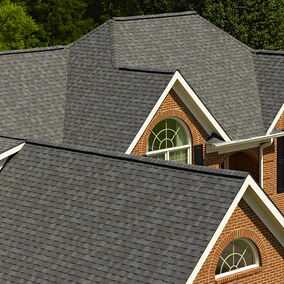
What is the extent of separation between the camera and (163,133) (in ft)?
86.1

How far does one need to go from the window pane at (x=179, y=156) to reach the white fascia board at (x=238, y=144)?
32.7 inches

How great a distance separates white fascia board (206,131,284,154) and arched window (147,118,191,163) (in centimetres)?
88

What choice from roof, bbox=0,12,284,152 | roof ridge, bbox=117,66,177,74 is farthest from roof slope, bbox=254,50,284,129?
roof ridge, bbox=117,66,177,74

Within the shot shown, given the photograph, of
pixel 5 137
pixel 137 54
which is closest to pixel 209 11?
pixel 137 54

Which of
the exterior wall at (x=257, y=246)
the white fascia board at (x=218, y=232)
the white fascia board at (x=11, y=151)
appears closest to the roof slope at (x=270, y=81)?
the white fascia board at (x=11, y=151)

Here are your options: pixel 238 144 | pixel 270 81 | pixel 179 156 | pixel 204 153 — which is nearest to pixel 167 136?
pixel 179 156

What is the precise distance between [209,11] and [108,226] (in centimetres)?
2700

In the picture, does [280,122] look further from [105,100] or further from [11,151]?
[11,151]

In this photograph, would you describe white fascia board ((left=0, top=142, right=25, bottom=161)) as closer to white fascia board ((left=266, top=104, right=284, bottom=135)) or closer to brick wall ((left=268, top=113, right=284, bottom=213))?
white fascia board ((left=266, top=104, right=284, bottom=135))

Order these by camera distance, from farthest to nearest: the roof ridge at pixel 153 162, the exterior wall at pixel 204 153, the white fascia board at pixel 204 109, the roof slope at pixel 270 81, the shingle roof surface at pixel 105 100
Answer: the roof slope at pixel 270 81, the white fascia board at pixel 204 109, the exterior wall at pixel 204 153, the shingle roof surface at pixel 105 100, the roof ridge at pixel 153 162

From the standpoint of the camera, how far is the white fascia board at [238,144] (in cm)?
2703

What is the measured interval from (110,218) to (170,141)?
8.80 meters

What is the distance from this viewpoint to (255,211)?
58.0 feet

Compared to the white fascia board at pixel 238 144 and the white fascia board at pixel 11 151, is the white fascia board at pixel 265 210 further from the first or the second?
the white fascia board at pixel 238 144
